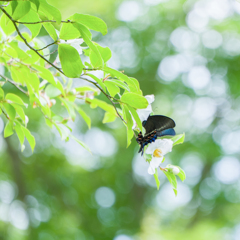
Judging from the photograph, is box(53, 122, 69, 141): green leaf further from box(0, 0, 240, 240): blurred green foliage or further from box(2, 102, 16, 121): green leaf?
box(0, 0, 240, 240): blurred green foliage

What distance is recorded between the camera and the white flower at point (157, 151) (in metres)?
0.36

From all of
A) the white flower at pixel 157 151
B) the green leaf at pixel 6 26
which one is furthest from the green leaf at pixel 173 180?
the green leaf at pixel 6 26

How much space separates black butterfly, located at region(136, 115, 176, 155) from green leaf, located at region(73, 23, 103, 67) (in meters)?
0.11

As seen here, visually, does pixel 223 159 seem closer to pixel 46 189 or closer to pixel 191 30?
pixel 191 30

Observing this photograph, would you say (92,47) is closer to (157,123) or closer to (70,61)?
(70,61)

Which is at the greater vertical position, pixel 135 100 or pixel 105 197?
pixel 135 100

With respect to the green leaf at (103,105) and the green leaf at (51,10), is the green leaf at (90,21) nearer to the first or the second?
the green leaf at (51,10)

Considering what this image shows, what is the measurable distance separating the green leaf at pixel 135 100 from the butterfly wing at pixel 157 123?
3cm

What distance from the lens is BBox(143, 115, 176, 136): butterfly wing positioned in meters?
0.35

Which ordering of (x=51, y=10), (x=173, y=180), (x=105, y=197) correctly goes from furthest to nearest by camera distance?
(x=105, y=197)
(x=173, y=180)
(x=51, y=10)

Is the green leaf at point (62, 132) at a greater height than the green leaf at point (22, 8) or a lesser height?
lesser

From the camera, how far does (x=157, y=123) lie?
0.35m

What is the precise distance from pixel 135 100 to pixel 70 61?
0.33ft

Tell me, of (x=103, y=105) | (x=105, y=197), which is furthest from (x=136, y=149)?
(x=103, y=105)
